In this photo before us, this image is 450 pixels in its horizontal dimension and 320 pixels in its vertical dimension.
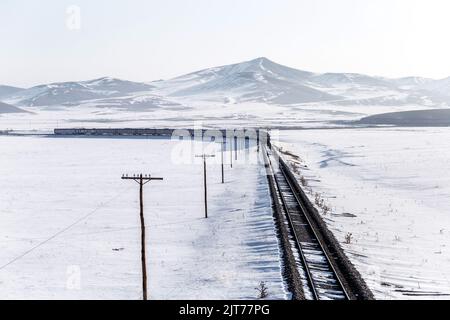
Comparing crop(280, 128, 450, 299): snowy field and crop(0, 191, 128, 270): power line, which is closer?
crop(280, 128, 450, 299): snowy field

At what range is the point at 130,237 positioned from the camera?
2762 cm

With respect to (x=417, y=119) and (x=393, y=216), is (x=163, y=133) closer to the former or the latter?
(x=393, y=216)

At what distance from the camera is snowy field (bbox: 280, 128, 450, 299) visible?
19.4m

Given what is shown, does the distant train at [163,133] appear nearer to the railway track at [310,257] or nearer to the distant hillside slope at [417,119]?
the distant hillside slope at [417,119]

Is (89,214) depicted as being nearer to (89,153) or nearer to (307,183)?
(307,183)

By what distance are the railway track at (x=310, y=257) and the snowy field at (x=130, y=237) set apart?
39.1 inches

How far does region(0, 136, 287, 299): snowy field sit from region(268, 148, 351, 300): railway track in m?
0.99

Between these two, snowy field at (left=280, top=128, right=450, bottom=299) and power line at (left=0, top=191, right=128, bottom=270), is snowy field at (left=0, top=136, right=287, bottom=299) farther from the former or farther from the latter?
snowy field at (left=280, top=128, right=450, bottom=299)

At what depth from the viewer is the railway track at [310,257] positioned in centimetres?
1692

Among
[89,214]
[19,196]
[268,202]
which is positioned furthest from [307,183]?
[19,196]

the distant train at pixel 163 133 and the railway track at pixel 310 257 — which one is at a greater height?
A: the distant train at pixel 163 133

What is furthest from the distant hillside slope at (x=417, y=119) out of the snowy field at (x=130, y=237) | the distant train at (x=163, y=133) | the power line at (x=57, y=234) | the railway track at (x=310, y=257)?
the power line at (x=57, y=234)

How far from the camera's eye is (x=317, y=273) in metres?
19.0

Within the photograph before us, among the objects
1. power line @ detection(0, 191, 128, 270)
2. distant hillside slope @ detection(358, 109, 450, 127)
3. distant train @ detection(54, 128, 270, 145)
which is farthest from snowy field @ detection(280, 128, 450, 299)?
distant hillside slope @ detection(358, 109, 450, 127)
